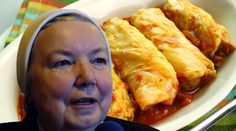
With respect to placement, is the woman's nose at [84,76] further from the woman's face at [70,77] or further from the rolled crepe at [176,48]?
the rolled crepe at [176,48]

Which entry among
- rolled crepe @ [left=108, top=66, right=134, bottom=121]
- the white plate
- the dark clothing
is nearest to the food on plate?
the white plate

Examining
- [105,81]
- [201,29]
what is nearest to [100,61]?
[105,81]

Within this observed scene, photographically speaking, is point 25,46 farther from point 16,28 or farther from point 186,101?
point 16,28

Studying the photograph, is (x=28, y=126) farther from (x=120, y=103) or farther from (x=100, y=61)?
(x=120, y=103)

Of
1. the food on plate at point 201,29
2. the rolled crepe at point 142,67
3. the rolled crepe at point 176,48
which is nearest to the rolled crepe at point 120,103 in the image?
the rolled crepe at point 142,67

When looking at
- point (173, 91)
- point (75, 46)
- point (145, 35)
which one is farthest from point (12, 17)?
point (75, 46)

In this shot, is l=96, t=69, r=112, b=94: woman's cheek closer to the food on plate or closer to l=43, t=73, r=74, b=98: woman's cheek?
l=43, t=73, r=74, b=98: woman's cheek
